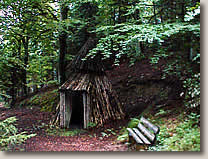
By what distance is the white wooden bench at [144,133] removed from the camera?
3.07 m

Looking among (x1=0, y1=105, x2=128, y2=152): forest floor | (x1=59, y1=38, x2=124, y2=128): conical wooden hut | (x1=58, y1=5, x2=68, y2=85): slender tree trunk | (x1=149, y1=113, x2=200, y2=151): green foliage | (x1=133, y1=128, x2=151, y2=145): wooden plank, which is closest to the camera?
(x1=149, y1=113, x2=200, y2=151): green foliage

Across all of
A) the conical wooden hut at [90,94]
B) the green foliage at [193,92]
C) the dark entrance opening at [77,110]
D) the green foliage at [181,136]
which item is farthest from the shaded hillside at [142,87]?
the dark entrance opening at [77,110]

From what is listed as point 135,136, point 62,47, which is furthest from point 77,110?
point 135,136

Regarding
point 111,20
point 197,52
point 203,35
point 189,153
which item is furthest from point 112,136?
point 111,20

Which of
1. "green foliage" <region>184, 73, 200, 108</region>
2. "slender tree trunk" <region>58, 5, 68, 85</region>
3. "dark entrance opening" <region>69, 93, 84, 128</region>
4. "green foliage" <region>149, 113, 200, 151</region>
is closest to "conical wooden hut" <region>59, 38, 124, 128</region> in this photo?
"dark entrance opening" <region>69, 93, 84, 128</region>

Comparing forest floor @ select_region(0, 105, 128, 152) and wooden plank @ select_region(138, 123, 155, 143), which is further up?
wooden plank @ select_region(138, 123, 155, 143)

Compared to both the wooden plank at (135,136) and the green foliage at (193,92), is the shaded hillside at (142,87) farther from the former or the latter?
the wooden plank at (135,136)

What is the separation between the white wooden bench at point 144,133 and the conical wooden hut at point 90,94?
206cm

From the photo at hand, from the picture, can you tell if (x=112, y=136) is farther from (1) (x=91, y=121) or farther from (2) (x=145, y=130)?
(2) (x=145, y=130)

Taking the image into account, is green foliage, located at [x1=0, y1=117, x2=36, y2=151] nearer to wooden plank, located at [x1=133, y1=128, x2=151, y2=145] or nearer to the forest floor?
the forest floor

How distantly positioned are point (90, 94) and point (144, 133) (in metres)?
2.62

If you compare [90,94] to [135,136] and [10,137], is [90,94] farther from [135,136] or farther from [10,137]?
[10,137]

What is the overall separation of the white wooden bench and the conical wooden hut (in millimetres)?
2056

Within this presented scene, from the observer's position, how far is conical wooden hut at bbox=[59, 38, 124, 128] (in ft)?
17.6
